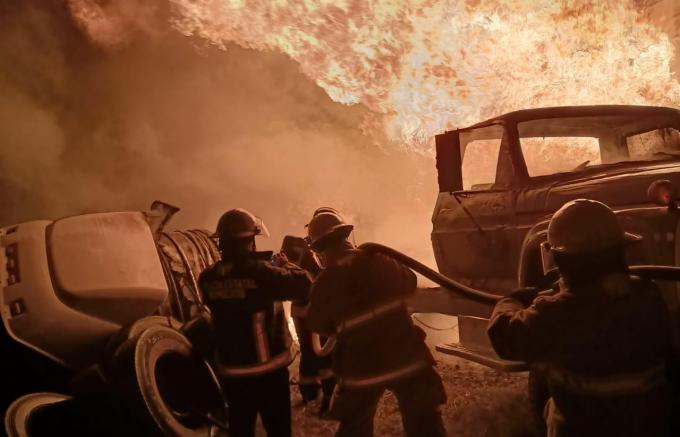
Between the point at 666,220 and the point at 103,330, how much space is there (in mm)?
4428

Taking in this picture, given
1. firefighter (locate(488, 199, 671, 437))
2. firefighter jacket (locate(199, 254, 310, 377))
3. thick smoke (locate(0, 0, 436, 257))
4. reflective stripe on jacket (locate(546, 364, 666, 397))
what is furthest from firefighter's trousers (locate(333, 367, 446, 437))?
thick smoke (locate(0, 0, 436, 257))

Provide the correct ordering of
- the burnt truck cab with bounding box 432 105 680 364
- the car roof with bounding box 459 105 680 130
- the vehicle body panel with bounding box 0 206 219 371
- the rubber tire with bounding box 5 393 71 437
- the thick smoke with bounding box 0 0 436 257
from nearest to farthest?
1. the rubber tire with bounding box 5 393 71 437
2. the burnt truck cab with bounding box 432 105 680 364
3. the vehicle body panel with bounding box 0 206 219 371
4. the car roof with bounding box 459 105 680 130
5. the thick smoke with bounding box 0 0 436 257

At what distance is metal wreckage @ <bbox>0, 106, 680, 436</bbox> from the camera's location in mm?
3469

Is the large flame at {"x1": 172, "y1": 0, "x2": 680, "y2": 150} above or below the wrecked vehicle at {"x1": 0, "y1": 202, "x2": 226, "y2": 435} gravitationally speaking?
above

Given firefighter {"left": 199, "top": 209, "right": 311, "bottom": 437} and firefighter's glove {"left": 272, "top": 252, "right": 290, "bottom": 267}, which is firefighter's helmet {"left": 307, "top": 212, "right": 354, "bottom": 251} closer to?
firefighter {"left": 199, "top": 209, "right": 311, "bottom": 437}

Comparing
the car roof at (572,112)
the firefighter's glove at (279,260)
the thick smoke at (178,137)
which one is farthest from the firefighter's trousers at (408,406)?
the thick smoke at (178,137)

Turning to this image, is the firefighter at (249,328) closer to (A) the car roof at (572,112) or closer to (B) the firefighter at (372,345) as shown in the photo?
(B) the firefighter at (372,345)

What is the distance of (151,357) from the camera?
3.85 metres

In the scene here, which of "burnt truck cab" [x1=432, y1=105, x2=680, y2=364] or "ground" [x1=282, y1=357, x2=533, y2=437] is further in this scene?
"ground" [x1=282, y1=357, x2=533, y2=437]

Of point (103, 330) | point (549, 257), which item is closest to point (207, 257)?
point (103, 330)

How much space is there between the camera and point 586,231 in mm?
1828

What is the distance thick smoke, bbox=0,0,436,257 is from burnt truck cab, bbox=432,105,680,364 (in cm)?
788

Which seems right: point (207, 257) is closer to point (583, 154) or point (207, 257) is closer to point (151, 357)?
point (151, 357)

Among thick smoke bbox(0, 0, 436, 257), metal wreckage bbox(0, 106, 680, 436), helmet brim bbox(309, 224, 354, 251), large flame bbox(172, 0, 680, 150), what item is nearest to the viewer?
helmet brim bbox(309, 224, 354, 251)
